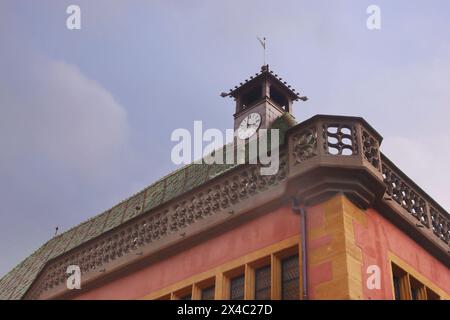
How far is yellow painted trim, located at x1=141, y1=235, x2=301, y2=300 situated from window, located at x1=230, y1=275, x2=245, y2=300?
0.11 metres

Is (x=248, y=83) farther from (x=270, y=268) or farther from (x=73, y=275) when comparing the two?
(x=270, y=268)

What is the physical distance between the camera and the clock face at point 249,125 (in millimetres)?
27609

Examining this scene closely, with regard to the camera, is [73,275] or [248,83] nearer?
[73,275]

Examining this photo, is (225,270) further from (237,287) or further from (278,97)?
(278,97)

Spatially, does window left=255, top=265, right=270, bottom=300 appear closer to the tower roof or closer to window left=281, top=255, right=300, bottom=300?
window left=281, top=255, right=300, bottom=300

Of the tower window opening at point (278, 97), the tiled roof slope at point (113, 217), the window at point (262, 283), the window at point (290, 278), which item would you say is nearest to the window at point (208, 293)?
the window at point (262, 283)

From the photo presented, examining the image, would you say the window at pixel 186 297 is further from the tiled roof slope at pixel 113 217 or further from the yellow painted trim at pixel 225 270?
the tiled roof slope at pixel 113 217

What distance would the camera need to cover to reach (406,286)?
15.1 metres

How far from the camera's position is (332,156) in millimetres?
14492

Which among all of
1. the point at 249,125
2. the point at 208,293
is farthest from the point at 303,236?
the point at 249,125

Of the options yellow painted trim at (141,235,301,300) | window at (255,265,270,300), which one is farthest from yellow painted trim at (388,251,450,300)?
window at (255,265,270,300)

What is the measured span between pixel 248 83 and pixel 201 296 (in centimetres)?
1507

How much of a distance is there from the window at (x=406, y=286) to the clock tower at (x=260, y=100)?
41.4 ft
